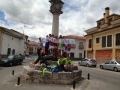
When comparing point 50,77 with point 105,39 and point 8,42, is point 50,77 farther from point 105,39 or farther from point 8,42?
point 8,42

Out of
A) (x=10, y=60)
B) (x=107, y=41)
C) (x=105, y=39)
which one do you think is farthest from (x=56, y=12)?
(x=105, y=39)

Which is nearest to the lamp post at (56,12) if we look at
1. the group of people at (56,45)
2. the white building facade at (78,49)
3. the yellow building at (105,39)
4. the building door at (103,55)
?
the group of people at (56,45)

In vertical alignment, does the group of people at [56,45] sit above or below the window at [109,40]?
below

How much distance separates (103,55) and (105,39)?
117 inches

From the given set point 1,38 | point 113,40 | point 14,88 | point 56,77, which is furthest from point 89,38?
point 14,88

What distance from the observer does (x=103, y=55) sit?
99.2 feet

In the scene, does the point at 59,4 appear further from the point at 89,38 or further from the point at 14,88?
the point at 89,38

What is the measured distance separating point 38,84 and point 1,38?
23.2 meters

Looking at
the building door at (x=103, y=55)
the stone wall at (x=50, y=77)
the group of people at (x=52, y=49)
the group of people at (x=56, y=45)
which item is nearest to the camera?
the stone wall at (x=50, y=77)

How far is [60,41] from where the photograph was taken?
13203 millimetres

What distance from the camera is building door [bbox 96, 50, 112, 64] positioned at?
28.5 meters

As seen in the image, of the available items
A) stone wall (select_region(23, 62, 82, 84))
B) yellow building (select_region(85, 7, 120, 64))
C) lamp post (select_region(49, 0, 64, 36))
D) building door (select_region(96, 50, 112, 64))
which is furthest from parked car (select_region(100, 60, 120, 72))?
stone wall (select_region(23, 62, 82, 84))

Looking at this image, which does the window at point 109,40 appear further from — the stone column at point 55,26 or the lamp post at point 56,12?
the stone column at point 55,26

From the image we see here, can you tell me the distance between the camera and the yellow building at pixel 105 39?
2672 centimetres
